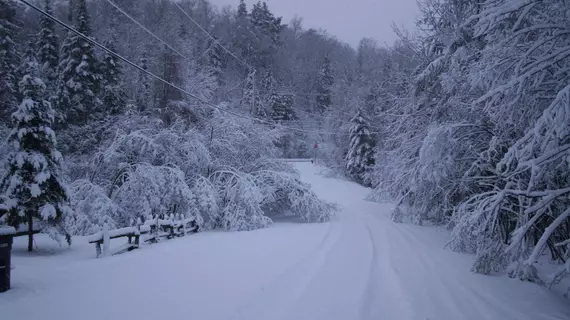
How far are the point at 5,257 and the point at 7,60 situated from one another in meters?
23.0

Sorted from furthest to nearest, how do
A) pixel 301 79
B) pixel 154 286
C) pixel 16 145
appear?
pixel 301 79 < pixel 16 145 < pixel 154 286

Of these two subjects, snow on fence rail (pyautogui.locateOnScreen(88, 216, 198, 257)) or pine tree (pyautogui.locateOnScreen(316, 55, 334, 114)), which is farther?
pine tree (pyautogui.locateOnScreen(316, 55, 334, 114))

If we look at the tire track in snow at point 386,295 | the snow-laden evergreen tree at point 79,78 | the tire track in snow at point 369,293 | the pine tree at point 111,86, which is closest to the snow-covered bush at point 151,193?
the tire track in snow at point 369,293

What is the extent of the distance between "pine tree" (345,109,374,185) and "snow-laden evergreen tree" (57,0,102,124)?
19877mm

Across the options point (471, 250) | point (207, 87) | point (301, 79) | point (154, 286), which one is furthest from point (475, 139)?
point (301, 79)

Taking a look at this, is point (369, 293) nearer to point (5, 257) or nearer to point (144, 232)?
point (5, 257)

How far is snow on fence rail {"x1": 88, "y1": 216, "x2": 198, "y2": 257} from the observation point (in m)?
6.61

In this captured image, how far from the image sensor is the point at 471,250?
795cm

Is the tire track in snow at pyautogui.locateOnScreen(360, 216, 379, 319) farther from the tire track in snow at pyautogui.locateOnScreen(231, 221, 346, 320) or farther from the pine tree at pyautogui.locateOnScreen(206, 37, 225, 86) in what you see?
the pine tree at pyautogui.locateOnScreen(206, 37, 225, 86)

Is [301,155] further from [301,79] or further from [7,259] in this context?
[7,259]

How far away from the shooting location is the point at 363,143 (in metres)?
25.3

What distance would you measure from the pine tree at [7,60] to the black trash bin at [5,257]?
1636 cm

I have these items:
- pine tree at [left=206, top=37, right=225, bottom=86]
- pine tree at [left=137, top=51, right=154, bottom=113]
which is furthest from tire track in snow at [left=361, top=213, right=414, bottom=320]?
pine tree at [left=206, top=37, right=225, bottom=86]

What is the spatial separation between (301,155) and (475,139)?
32770mm
